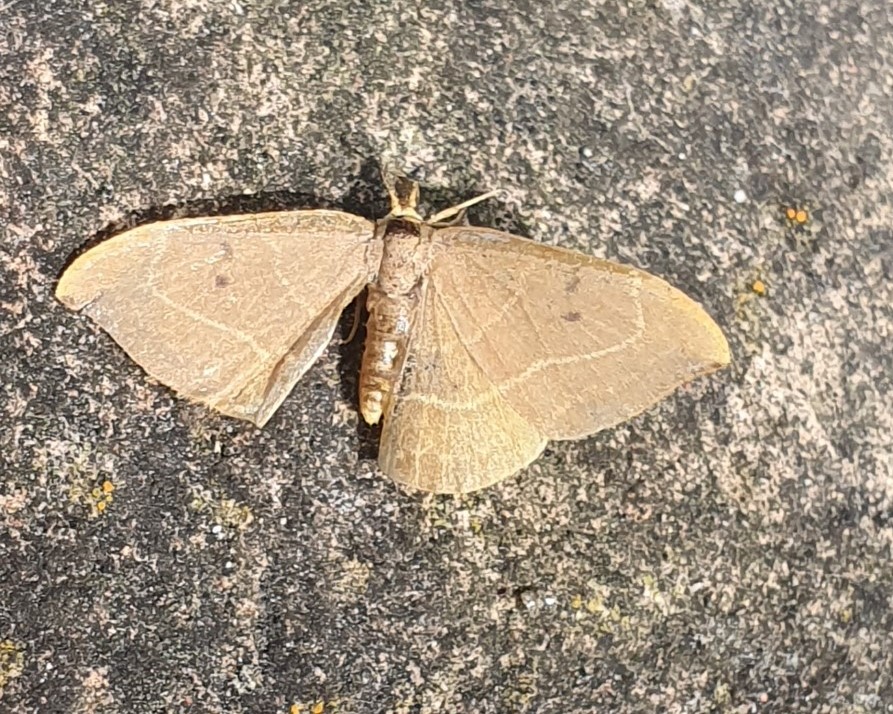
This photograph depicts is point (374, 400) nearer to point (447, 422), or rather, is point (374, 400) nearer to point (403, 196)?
point (447, 422)

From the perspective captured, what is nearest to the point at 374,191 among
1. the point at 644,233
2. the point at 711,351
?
the point at 644,233

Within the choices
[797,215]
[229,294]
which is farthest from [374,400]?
[797,215]

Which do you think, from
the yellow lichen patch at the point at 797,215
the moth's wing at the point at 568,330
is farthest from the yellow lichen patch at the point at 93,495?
the yellow lichen patch at the point at 797,215

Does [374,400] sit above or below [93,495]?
above

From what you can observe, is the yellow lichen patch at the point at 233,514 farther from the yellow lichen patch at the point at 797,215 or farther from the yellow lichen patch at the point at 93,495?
the yellow lichen patch at the point at 797,215

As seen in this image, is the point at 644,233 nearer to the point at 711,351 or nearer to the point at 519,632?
the point at 711,351

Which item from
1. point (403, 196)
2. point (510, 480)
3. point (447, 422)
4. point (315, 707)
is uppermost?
point (403, 196)
